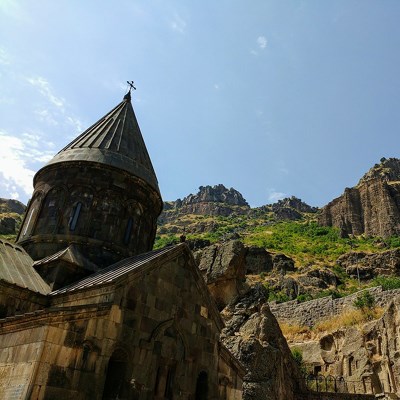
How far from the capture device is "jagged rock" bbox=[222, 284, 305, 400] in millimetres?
11352

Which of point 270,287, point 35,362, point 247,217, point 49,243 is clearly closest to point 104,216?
point 49,243

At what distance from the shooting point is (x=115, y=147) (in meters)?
11.3

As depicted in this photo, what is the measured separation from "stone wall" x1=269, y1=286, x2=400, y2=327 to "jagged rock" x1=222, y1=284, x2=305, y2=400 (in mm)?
9954

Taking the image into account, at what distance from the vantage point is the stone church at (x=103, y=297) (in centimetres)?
549

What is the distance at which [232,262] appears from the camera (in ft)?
55.1

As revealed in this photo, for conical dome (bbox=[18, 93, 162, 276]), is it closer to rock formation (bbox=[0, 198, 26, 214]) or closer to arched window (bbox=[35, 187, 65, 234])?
arched window (bbox=[35, 187, 65, 234])

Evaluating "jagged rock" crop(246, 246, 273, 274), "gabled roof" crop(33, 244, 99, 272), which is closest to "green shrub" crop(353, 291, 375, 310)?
"gabled roof" crop(33, 244, 99, 272)

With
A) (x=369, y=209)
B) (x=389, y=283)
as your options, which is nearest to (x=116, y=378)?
(x=389, y=283)

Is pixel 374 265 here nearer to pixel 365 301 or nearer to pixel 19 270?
pixel 365 301

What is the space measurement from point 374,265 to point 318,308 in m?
16.6

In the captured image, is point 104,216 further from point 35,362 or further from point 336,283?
point 336,283

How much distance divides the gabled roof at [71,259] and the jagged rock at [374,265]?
33455 millimetres

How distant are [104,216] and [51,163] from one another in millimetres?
2288

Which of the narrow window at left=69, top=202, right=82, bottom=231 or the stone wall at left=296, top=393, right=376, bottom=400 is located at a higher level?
the narrow window at left=69, top=202, right=82, bottom=231
